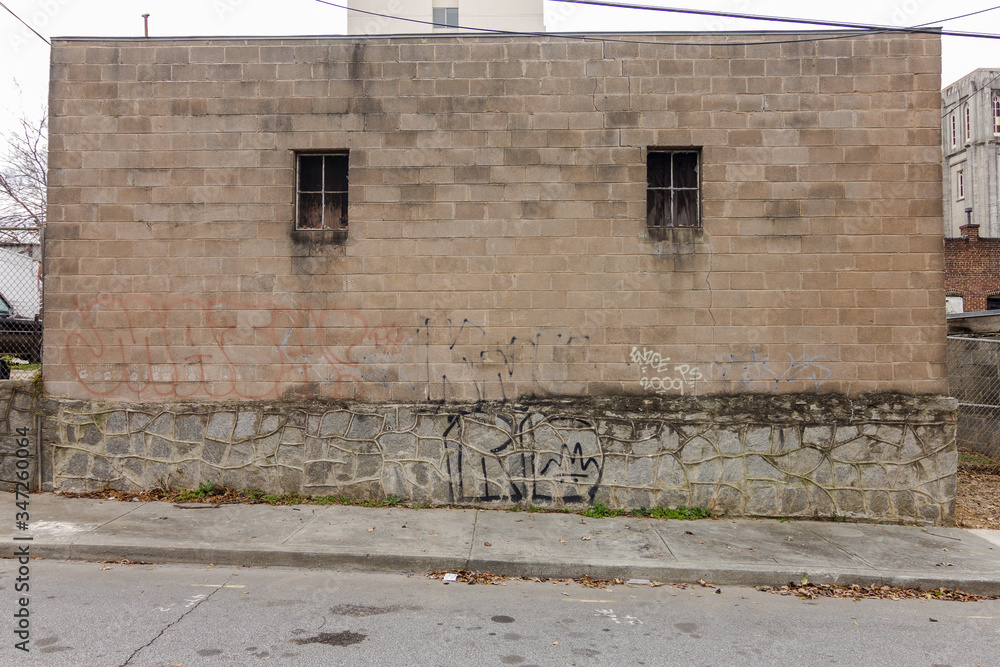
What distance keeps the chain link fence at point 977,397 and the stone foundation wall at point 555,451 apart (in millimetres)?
3295

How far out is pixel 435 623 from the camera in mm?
4332

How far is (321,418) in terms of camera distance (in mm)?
6938

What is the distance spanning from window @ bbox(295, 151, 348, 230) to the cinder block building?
14cm

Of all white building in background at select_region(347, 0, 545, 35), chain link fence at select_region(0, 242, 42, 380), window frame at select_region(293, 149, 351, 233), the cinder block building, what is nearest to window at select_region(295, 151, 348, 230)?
window frame at select_region(293, 149, 351, 233)

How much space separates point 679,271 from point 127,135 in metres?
6.57

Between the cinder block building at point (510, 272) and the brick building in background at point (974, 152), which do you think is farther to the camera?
the brick building in background at point (974, 152)

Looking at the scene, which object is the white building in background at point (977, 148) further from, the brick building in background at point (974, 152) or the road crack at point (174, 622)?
the road crack at point (174, 622)

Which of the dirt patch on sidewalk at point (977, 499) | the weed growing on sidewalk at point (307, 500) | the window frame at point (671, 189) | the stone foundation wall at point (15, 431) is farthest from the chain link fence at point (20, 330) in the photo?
the dirt patch on sidewalk at point (977, 499)

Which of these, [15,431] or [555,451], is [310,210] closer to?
[555,451]

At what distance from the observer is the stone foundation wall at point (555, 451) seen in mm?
6781

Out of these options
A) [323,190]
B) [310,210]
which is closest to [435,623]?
[310,210]

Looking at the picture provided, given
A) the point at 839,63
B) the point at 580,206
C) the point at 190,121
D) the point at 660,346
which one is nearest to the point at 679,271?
the point at 660,346

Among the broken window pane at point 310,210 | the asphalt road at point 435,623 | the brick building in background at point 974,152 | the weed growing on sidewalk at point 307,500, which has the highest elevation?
the brick building in background at point 974,152

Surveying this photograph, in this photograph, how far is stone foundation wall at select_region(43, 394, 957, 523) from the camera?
678 centimetres
